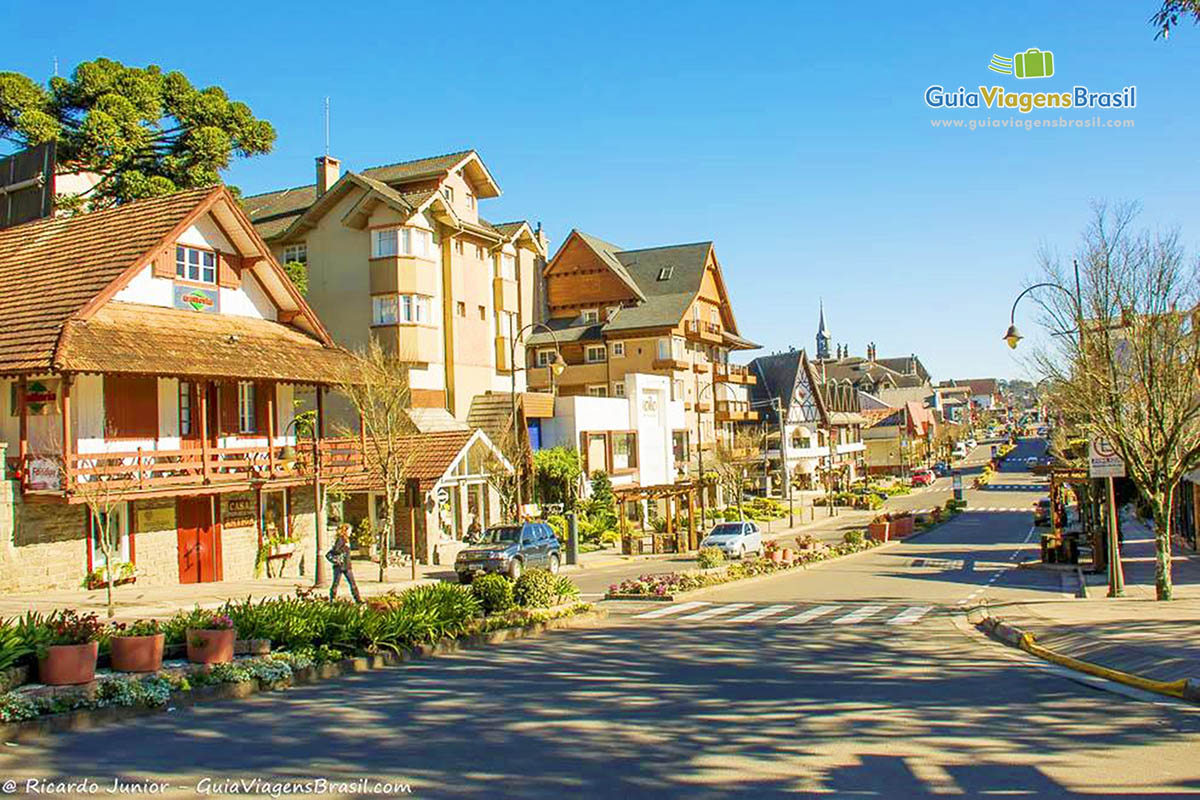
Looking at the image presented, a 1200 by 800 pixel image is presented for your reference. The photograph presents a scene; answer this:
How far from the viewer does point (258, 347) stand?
27734mm

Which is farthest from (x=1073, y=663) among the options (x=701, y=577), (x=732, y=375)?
(x=732, y=375)

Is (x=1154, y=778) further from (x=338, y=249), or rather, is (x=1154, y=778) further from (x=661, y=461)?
(x=661, y=461)

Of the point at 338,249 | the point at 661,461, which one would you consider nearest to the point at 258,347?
the point at 338,249

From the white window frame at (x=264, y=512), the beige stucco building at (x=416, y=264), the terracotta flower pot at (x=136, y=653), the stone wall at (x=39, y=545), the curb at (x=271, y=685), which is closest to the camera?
the curb at (x=271, y=685)

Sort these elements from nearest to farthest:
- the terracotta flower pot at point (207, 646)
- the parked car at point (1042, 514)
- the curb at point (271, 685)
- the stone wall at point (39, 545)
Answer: the curb at point (271, 685) → the terracotta flower pot at point (207, 646) → the stone wall at point (39, 545) → the parked car at point (1042, 514)

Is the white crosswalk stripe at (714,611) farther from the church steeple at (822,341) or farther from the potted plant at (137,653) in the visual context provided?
the church steeple at (822,341)

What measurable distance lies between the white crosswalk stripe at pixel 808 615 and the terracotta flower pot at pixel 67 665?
13.6 metres

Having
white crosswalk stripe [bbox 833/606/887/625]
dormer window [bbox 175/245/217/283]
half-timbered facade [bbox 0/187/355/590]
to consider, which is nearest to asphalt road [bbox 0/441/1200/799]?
white crosswalk stripe [bbox 833/606/887/625]

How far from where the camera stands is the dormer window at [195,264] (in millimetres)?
27359

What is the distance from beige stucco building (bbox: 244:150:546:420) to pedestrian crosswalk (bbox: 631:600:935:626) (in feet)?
73.7

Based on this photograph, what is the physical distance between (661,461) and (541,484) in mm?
12087

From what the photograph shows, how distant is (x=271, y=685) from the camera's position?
12.6 metres

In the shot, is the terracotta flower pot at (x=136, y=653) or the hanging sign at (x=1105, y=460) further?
the hanging sign at (x=1105, y=460)

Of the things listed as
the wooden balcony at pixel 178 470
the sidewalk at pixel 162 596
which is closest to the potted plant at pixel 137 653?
the sidewalk at pixel 162 596
